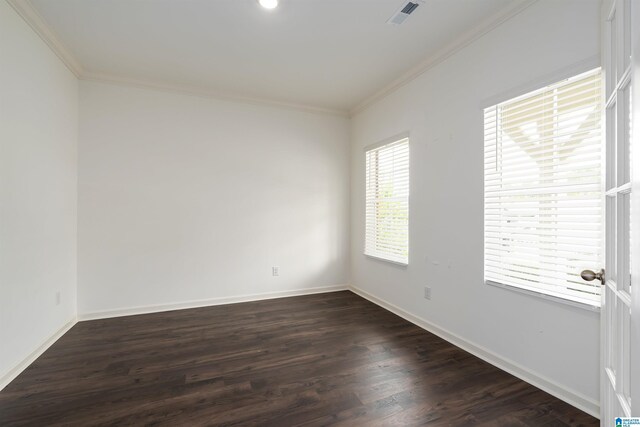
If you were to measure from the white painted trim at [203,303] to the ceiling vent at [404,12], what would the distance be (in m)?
3.57

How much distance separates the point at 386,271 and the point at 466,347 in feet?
4.49

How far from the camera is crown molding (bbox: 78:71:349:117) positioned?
3449mm

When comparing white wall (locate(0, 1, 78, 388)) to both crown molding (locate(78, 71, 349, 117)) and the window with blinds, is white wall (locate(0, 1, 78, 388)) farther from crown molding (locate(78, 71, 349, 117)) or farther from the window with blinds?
the window with blinds

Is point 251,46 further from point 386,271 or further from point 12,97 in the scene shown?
point 386,271

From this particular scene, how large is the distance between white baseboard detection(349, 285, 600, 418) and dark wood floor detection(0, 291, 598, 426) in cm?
5

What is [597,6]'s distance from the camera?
5.89 feet

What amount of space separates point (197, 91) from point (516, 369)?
4.51 metres

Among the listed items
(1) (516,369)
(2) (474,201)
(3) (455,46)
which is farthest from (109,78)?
(1) (516,369)

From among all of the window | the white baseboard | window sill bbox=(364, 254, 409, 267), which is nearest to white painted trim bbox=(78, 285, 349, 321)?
window sill bbox=(364, 254, 409, 267)

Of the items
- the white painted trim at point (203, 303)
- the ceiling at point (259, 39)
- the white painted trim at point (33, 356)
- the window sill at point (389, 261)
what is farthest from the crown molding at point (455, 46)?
the white painted trim at point (33, 356)

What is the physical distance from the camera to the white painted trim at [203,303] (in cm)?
348

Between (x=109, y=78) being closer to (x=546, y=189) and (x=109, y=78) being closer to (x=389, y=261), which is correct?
(x=389, y=261)

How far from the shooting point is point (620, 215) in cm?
112

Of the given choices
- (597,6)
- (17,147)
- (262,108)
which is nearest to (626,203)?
(597,6)
